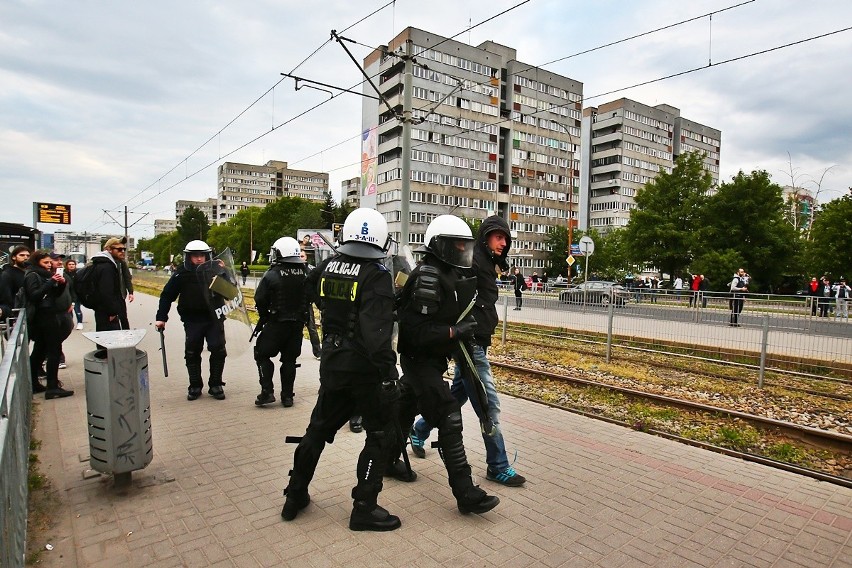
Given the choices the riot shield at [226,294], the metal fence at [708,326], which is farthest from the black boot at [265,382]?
the metal fence at [708,326]

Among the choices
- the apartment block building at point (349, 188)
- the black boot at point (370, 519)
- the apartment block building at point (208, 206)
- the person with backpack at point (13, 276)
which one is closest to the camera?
the black boot at point (370, 519)

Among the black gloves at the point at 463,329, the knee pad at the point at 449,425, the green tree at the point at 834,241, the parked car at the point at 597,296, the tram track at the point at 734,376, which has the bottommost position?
the tram track at the point at 734,376

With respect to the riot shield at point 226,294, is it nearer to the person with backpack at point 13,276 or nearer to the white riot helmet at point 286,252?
the white riot helmet at point 286,252

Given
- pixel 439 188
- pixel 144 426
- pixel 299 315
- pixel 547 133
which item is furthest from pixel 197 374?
pixel 547 133

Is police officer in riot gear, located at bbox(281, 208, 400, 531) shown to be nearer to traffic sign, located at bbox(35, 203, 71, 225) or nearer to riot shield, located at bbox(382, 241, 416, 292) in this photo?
riot shield, located at bbox(382, 241, 416, 292)

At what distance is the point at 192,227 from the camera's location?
10425cm

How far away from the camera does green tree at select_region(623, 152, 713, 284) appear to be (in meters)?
42.3

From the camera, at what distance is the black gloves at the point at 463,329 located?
3.88 meters

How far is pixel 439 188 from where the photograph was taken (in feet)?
226

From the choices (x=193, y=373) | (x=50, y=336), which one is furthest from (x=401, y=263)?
(x=50, y=336)

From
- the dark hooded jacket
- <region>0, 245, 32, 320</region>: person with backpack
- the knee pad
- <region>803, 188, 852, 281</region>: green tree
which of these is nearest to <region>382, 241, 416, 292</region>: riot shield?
the dark hooded jacket

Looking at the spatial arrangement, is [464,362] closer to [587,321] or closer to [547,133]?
[587,321]

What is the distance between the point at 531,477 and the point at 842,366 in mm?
6591

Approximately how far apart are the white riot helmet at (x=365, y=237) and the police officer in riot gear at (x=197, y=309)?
3.62 metres
